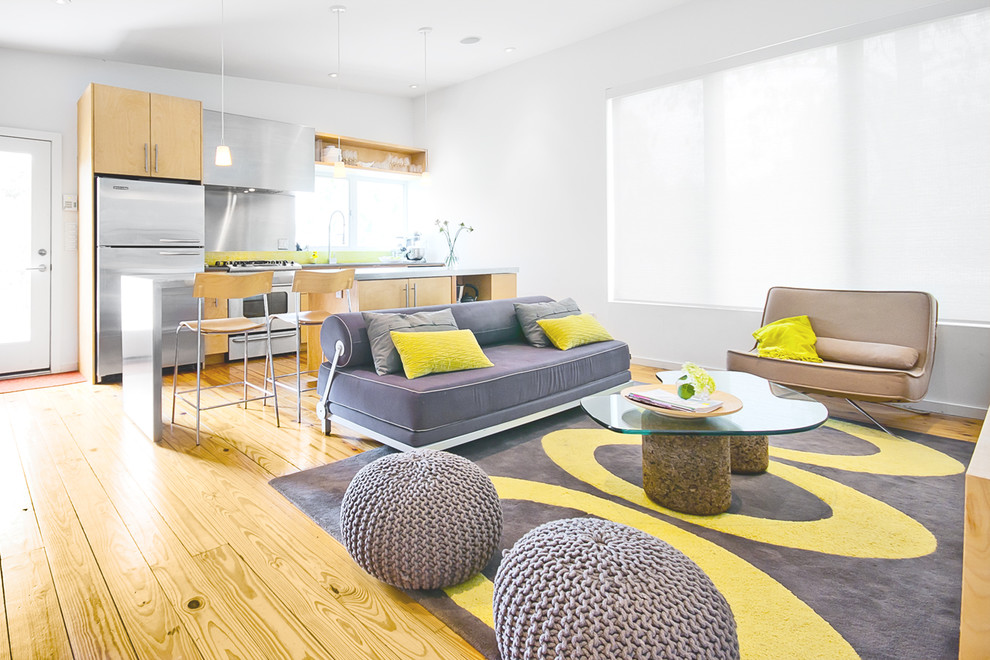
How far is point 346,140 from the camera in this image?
6.88 metres

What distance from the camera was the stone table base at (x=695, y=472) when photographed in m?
2.30

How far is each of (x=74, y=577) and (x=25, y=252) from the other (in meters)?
4.43

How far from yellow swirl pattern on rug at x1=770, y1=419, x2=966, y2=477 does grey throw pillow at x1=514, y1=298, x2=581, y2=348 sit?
5.03 feet

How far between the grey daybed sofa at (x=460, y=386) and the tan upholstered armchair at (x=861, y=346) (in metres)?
1.10

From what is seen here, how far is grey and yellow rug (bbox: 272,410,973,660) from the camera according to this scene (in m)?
1.64

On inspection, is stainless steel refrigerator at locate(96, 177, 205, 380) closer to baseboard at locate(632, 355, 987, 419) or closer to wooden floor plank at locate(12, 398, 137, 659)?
wooden floor plank at locate(12, 398, 137, 659)

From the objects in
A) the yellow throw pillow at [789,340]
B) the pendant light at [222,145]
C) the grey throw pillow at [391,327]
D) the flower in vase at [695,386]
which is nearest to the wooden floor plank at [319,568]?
the grey throw pillow at [391,327]

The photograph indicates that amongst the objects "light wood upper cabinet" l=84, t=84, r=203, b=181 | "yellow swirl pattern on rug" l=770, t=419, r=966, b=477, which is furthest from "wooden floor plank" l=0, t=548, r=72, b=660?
"light wood upper cabinet" l=84, t=84, r=203, b=181

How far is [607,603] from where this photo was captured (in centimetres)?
124

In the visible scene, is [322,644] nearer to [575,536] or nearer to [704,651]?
[575,536]

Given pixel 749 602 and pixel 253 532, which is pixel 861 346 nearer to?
pixel 749 602

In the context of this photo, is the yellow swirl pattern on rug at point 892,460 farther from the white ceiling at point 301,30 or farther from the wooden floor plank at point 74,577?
the white ceiling at point 301,30

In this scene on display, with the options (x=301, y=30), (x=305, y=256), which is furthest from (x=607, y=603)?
(x=305, y=256)

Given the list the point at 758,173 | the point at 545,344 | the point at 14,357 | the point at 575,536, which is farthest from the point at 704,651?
the point at 14,357
